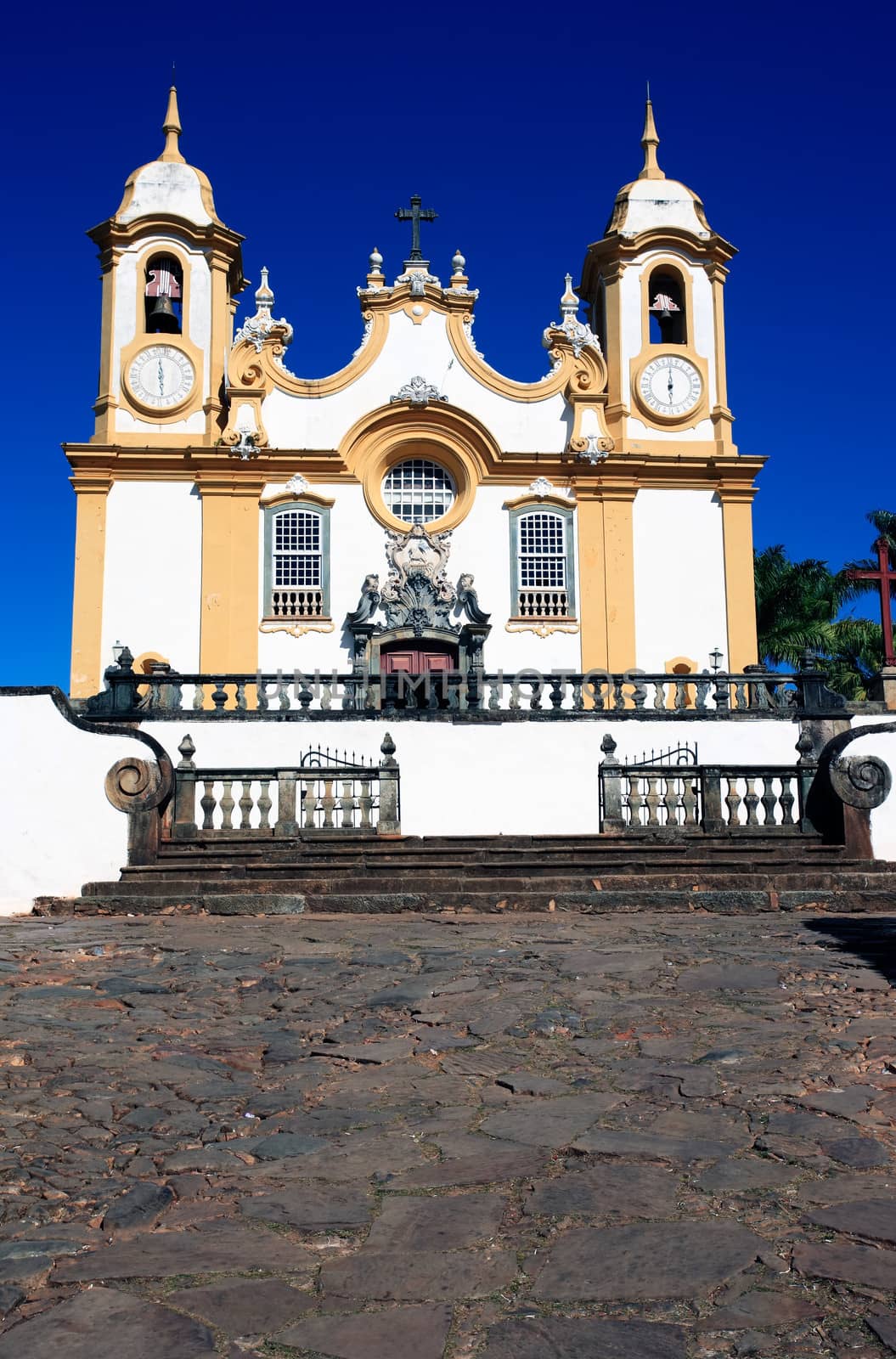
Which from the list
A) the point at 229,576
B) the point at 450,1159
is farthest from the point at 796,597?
the point at 450,1159

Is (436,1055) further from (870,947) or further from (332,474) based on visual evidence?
(332,474)

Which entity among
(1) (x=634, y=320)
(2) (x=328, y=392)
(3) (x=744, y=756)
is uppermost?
(1) (x=634, y=320)

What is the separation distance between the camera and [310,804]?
12.8 metres

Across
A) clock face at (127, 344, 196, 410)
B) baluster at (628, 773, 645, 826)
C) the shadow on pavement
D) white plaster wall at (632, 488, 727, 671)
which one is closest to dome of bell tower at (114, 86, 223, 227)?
clock face at (127, 344, 196, 410)

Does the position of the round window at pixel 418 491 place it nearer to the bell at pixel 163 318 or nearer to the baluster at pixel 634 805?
the bell at pixel 163 318

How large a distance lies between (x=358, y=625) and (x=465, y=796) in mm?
6099

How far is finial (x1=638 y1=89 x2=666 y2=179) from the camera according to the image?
24578 millimetres

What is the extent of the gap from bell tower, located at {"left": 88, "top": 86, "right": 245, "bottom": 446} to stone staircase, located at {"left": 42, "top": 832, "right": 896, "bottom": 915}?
1188cm

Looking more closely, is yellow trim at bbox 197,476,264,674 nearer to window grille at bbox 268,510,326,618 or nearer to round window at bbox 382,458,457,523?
window grille at bbox 268,510,326,618

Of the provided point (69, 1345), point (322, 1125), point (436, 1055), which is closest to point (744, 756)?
point (436, 1055)

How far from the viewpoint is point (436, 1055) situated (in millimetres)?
5371

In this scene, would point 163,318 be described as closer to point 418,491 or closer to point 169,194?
point 169,194

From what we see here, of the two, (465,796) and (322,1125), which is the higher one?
(465,796)

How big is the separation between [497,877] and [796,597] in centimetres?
2065
